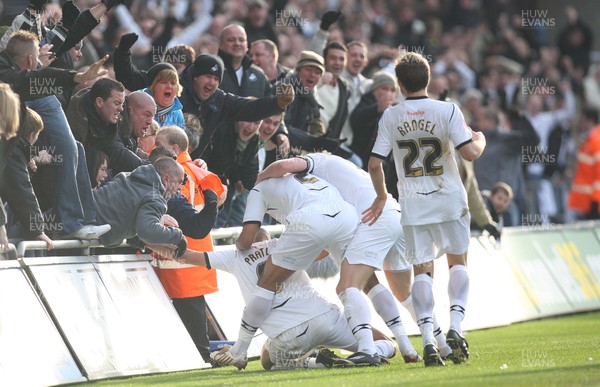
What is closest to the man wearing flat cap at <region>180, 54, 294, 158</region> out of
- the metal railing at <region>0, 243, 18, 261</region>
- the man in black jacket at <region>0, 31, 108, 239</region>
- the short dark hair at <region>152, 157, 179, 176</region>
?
the short dark hair at <region>152, 157, 179, 176</region>

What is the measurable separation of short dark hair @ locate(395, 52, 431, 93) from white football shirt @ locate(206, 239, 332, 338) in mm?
1805

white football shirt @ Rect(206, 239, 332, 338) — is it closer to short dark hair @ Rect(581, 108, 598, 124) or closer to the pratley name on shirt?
the pratley name on shirt

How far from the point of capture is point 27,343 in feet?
32.7

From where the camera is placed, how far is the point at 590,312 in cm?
1914

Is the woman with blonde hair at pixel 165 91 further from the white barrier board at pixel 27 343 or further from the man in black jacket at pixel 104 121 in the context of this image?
the white barrier board at pixel 27 343

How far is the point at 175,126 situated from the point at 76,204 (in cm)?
154

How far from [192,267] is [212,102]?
7.19ft

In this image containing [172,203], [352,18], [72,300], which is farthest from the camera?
[352,18]

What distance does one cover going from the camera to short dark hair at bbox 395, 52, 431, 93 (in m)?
10.7

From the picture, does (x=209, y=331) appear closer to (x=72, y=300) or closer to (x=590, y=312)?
A: (x=72, y=300)

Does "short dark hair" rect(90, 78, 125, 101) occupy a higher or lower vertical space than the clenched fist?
higher

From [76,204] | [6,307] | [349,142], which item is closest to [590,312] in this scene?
[349,142]

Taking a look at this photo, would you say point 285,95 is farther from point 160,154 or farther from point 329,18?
point 329,18

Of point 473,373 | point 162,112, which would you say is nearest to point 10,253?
point 162,112
